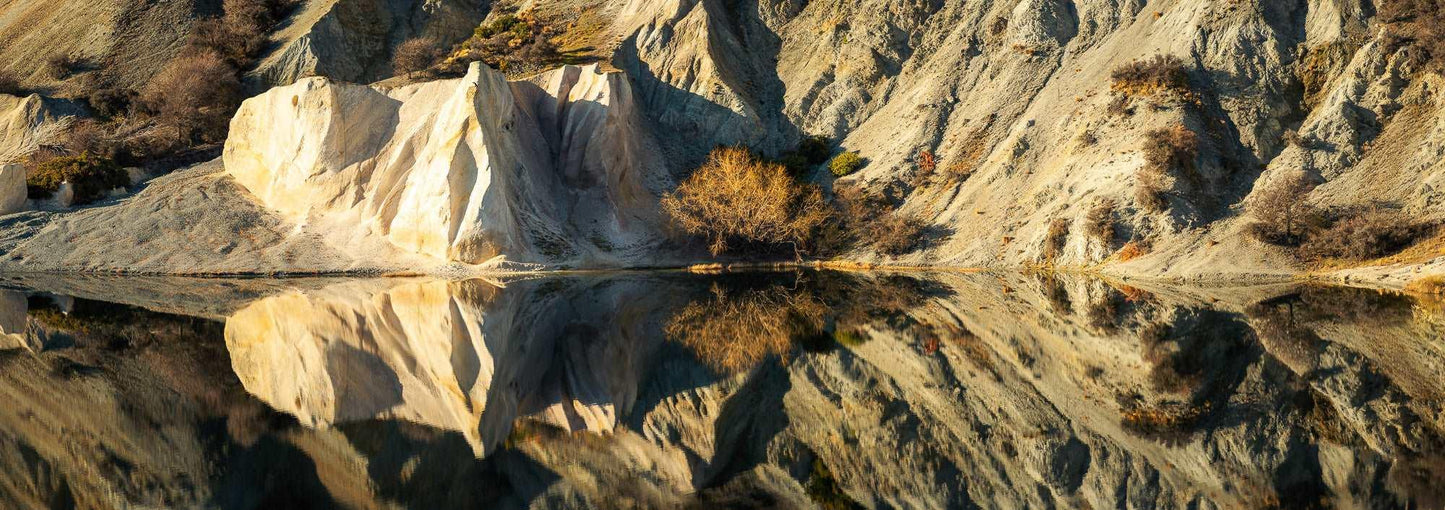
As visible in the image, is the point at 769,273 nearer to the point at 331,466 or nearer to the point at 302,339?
the point at 302,339

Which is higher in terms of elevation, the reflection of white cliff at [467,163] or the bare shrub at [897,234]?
the reflection of white cliff at [467,163]

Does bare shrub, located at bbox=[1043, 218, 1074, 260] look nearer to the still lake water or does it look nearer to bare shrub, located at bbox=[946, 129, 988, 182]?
bare shrub, located at bbox=[946, 129, 988, 182]

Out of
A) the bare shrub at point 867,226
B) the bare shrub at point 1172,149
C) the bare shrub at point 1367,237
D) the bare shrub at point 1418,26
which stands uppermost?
the bare shrub at point 1418,26

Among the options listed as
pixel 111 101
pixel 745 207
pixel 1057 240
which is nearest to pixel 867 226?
pixel 745 207

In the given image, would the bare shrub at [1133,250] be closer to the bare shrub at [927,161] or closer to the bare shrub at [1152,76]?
the bare shrub at [1152,76]

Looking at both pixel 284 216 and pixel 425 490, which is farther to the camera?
pixel 284 216

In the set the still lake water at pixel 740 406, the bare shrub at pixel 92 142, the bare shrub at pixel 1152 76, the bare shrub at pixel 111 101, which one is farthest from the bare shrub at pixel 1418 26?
the bare shrub at pixel 111 101

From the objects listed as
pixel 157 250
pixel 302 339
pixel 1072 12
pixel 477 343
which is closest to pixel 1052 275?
pixel 1072 12

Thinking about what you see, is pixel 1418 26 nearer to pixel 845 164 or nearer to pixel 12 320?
pixel 845 164
